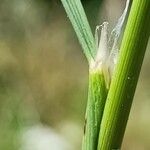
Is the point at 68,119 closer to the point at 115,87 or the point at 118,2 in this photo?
the point at 118,2

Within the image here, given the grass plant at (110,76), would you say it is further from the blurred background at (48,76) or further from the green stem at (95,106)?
the blurred background at (48,76)

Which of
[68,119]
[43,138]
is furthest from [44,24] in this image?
[43,138]

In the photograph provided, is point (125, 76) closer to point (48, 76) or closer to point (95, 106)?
point (95, 106)

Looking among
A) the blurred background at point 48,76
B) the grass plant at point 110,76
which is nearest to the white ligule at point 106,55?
the grass plant at point 110,76

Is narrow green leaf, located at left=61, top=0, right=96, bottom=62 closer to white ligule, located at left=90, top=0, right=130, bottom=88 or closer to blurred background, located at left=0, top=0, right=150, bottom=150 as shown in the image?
white ligule, located at left=90, top=0, right=130, bottom=88

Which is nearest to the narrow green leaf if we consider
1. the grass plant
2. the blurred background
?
the grass plant

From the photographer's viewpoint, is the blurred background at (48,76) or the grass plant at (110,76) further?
the blurred background at (48,76)
